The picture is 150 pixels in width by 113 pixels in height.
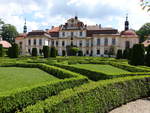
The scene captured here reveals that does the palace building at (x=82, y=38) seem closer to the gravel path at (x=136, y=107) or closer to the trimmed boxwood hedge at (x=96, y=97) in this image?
the trimmed boxwood hedge at (x=96, y=97)

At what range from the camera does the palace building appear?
4762cm

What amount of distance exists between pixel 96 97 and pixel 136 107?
1.95 meters

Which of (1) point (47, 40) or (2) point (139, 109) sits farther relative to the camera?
(1) point (47, 40)

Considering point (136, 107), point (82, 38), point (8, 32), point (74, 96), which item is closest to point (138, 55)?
point (136, 107)

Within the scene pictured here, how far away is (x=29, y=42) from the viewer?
53.5m

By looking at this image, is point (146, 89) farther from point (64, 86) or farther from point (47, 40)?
point (47, 40)

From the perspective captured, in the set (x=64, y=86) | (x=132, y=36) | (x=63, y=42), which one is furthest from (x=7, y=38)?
(x=64, y=86)

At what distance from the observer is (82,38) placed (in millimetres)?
51312

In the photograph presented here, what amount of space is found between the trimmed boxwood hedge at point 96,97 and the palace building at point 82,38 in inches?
1541

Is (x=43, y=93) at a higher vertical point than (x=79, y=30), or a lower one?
lower

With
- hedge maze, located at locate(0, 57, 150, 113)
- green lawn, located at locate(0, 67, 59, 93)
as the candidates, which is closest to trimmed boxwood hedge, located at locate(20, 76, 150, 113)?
hedge maze, located at locate(0, 57, 150, 113)

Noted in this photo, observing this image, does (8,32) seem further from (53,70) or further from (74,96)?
(74,96)

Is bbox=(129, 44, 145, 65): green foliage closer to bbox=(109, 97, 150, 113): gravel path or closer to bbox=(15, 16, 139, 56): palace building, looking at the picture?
bbox=(109, 97, 150, 113): gravel path

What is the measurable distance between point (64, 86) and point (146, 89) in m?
3.76
